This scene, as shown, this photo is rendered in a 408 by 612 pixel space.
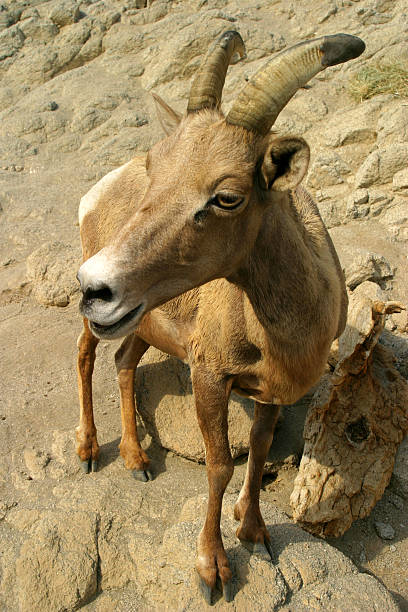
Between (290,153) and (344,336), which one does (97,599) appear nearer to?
(344,336)

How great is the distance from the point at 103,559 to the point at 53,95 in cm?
1225

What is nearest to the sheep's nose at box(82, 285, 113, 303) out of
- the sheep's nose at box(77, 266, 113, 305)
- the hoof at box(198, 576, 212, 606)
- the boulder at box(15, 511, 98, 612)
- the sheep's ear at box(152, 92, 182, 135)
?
the sheep's nose at box(77, 266, 113, 305)

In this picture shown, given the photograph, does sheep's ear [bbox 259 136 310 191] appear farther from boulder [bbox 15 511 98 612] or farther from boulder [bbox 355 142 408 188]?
boulder [bbox 355 142 408 188]

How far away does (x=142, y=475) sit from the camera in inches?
214

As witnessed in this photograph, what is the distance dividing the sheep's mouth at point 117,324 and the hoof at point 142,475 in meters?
2.89

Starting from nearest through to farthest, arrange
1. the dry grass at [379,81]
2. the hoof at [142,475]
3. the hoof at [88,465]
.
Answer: the hoof at [142,475], the hoof at [88,465], the dry grass at [379,81]

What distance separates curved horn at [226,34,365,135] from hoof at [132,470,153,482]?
3.65 m

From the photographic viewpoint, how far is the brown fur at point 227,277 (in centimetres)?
294

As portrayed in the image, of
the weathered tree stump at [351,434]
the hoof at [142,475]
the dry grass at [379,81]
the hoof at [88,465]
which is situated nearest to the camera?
the weathered tree stump at [351,434]

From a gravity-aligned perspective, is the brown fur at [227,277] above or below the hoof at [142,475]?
above

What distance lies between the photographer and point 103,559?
436cm

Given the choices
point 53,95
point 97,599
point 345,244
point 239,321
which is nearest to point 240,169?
point 239,321

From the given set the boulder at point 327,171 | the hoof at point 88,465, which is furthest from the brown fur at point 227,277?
the boulder at point 327,171

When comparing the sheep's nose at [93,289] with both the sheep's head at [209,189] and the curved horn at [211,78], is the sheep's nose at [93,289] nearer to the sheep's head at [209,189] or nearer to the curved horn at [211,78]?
the sheep's head at [209,189]
